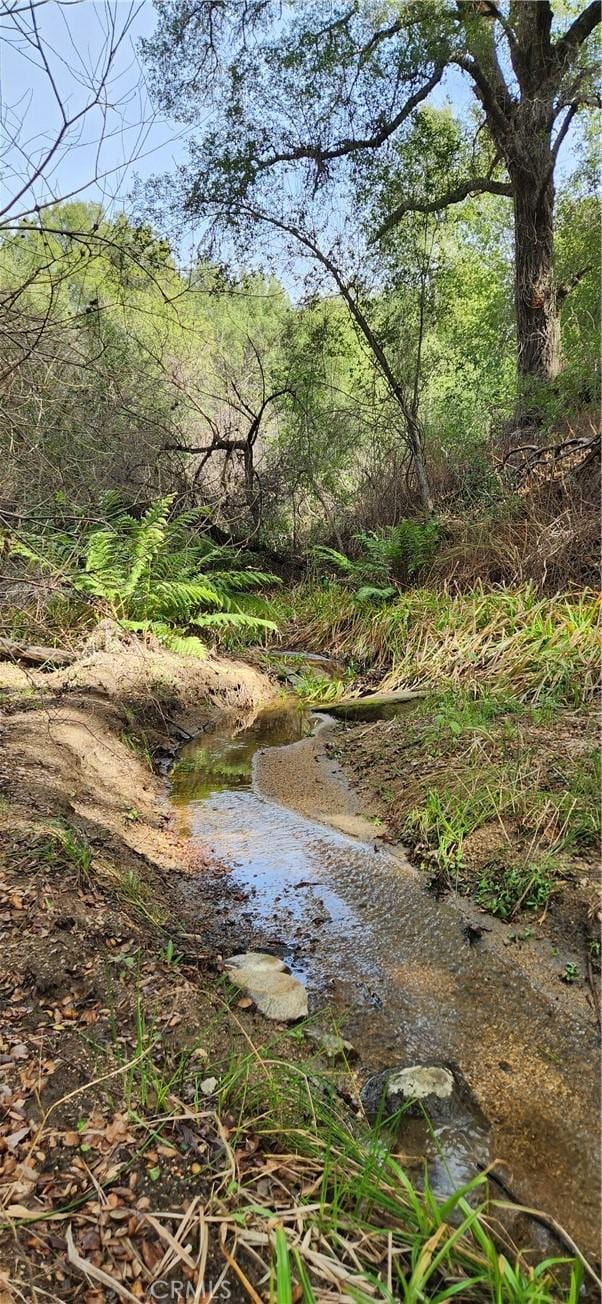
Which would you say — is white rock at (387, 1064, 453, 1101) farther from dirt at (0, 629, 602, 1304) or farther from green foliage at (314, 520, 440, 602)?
green foliage at (314, 520, 440, 602)

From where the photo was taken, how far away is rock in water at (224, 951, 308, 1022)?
7.73ft

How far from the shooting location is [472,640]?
599 cm

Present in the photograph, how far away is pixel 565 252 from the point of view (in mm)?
10836

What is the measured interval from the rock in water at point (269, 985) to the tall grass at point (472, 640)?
297 centimetres

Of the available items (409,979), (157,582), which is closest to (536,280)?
(157,582)

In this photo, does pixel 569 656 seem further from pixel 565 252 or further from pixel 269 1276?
pixel 565 252

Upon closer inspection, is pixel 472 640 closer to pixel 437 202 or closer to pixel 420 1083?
pixel 420 1083

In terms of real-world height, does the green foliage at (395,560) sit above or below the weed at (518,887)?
above

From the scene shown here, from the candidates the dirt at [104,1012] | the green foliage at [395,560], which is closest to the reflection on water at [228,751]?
the dirt at [104,1012]

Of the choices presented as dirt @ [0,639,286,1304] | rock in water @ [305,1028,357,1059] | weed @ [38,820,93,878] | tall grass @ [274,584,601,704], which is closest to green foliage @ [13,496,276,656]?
tall grass @ [274,584,601,704]

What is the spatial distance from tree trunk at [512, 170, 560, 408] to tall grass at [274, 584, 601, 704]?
13.8 ft

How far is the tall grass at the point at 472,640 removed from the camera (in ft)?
16.4

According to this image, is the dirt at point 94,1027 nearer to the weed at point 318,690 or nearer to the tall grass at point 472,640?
the weed at point 318,690

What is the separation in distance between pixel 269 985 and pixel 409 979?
59 cm
